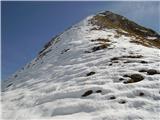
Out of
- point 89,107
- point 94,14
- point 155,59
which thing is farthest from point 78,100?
point 94,14

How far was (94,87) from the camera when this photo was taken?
21.0 m

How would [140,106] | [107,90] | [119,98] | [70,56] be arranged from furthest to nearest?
[70,56], [107,90], [119,98], [140,106]

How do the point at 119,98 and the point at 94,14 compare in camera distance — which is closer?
the point at 119,98

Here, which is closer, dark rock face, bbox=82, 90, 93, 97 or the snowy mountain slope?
the snowy mountain slope

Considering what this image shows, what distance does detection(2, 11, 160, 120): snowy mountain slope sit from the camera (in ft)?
57.6

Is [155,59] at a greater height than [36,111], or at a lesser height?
greater

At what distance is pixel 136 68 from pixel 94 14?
39.6 metres

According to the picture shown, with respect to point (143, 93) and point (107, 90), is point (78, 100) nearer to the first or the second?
point (107, 90)

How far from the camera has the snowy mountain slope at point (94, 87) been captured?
17.5 meters

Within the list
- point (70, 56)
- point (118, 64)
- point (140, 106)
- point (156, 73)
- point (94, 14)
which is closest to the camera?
point (140, 106)

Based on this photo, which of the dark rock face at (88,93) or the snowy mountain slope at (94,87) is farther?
the dark rock face at (88,93)

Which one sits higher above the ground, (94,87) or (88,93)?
(94,87)

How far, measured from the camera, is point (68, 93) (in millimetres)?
21203

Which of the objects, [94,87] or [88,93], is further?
[94,87]
